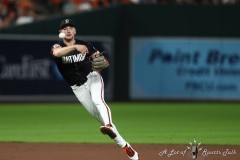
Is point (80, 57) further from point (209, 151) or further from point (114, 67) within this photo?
point (114, 67)

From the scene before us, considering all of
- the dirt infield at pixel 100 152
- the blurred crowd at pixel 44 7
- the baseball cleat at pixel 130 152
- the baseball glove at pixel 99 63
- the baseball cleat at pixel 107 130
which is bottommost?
the dirt infield at pixel 100 152

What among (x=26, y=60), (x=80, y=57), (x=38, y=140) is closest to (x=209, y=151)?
(x=80, y=57)

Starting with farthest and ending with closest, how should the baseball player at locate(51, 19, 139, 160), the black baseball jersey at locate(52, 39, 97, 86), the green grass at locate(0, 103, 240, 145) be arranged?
the green grass at locate(0, 103, 240, 145) → the black baseball jersey at locate(52, 39, 97, 86) → the baseball player at locate(51, 19, 139, 160)

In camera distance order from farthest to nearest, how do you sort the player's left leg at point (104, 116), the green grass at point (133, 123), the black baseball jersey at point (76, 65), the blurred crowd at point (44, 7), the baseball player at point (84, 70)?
the blurred crowd at point (44, 7) < the green grass at point (133, 123) < the black baseball jersey at point (76, 65) < the baseball player at point (84, 70) < the player's left leg at point (104, 116)

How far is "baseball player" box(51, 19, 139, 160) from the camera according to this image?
934cm

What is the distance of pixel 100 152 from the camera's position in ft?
34.7

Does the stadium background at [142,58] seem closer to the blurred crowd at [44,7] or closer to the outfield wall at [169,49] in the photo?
the outfield wall at [169,49]

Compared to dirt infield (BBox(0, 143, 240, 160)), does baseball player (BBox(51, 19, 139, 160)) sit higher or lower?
higher

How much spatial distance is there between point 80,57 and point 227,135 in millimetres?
4501

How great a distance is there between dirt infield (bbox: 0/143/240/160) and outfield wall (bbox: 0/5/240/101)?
32.3 ft

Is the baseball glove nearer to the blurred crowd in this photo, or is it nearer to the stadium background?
the stadium background

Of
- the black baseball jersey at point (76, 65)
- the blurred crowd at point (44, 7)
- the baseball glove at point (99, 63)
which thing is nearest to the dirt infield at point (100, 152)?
the black baseball jersey at point (76, 65)

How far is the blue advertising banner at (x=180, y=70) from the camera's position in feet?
70.5

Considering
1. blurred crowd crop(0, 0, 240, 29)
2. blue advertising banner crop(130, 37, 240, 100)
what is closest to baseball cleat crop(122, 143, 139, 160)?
blurred crowd crop(0, 0, 240, 29)
